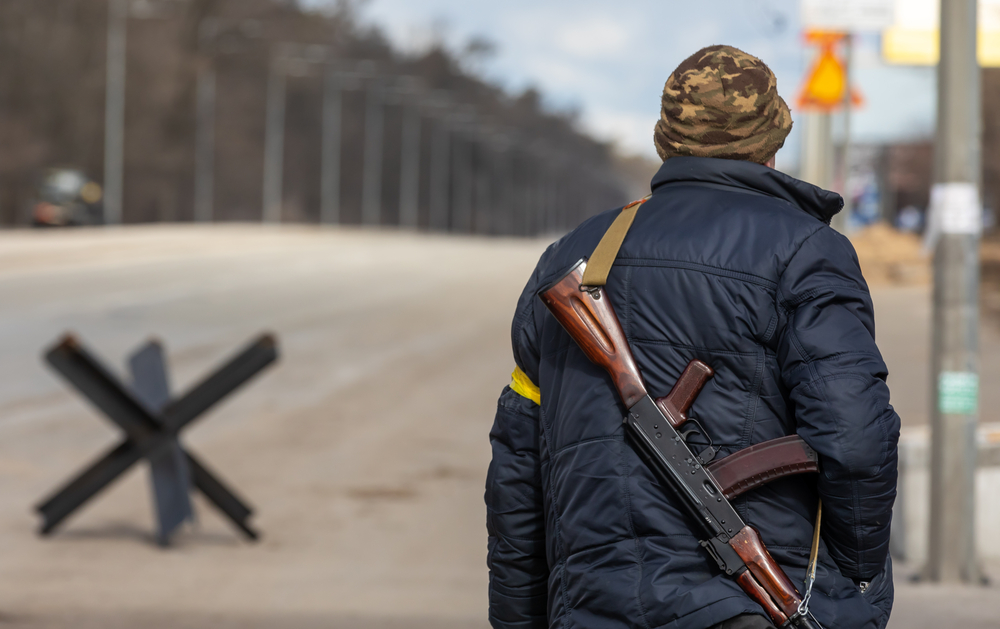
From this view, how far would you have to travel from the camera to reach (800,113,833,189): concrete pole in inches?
596

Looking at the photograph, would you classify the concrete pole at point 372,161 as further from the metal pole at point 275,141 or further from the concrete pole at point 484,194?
the concrete pole at point 484,194

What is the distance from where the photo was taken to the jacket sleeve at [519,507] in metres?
2.53

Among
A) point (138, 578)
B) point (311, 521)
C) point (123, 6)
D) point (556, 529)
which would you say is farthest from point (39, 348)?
point (123, 6)

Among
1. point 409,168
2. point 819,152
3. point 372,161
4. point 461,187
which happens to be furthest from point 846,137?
point 461,187

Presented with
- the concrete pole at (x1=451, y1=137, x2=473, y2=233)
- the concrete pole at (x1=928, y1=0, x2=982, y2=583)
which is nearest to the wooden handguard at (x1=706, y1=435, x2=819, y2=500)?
the concrete pole at (x1=928, y1=0, x2=982, y2=583)

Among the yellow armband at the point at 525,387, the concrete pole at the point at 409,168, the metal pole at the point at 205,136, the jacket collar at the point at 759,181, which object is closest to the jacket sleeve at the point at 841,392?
the jacket collar at the point at 759,181

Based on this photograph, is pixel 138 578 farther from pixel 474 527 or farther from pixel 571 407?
pixel 571 407

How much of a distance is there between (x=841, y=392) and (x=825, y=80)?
10445 millimetres

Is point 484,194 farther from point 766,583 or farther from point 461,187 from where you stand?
point 766,583

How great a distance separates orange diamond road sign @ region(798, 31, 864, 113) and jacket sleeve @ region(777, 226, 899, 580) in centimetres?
1004

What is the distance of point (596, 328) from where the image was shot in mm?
2332

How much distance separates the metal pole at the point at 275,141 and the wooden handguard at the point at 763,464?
5531 cm

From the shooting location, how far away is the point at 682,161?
2449 mm

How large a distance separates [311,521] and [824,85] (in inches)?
250
